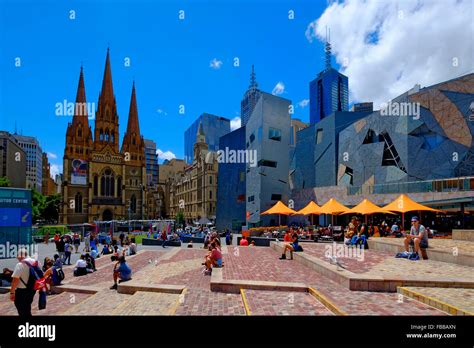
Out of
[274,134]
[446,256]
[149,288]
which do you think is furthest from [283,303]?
[274,134]

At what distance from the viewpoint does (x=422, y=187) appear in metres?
31.1

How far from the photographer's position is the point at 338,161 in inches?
1802

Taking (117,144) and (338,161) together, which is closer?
(338,161)

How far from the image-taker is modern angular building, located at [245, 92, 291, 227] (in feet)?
142

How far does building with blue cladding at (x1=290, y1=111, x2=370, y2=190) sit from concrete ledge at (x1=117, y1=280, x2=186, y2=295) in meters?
42.0

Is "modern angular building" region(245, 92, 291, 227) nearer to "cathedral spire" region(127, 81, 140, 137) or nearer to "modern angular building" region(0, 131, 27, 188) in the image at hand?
"cathedral spire" region(127, 81, 140, 137)

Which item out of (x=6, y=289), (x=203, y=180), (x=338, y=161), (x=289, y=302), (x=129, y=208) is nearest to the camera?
(x=289, y=302)

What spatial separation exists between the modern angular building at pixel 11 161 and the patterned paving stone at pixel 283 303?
98703mm

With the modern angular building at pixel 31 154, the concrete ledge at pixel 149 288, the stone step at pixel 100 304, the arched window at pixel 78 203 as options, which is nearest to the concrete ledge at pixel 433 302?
the concrete ledge at pixel 149 288

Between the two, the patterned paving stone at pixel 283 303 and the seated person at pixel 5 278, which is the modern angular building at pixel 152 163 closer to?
the seated person at pixel 5 278
